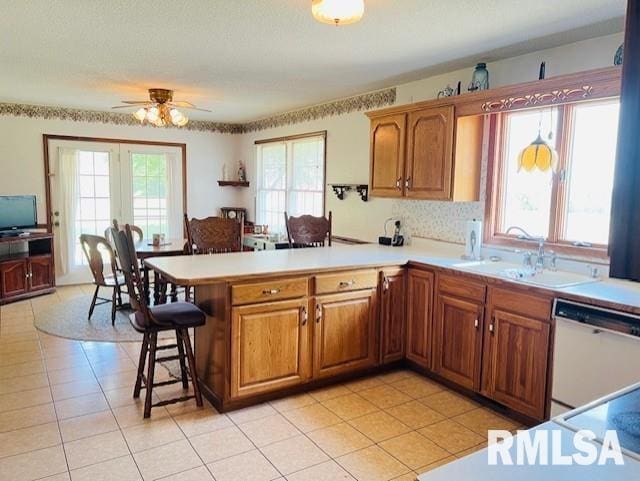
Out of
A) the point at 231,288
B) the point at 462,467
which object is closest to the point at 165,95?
the point at 231,288

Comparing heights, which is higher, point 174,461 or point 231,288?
point 231,288

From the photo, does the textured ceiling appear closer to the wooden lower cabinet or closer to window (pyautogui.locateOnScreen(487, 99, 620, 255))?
window (pyautogui.locateOnScreen(487, 99, 620, 255))

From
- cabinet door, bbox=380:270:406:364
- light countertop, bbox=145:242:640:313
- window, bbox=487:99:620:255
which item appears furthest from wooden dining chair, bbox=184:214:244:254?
window, bbox=487:99:620:255

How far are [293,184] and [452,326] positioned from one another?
348cm

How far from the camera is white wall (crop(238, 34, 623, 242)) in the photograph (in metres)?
3.14

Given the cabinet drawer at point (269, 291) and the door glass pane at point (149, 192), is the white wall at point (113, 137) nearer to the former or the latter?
the door glass pane at point (149, 192)

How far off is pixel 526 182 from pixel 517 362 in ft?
4.61

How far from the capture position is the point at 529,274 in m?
3.07

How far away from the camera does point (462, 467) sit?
92cm

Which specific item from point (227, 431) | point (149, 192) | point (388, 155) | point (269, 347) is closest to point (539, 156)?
point (388, 155)

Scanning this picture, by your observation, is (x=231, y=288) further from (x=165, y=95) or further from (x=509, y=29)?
(x=165, y=95)

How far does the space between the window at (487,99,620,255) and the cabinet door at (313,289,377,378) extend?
1.21m

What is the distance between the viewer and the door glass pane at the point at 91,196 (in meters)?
6.50

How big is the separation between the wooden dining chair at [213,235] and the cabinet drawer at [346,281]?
980 mm
